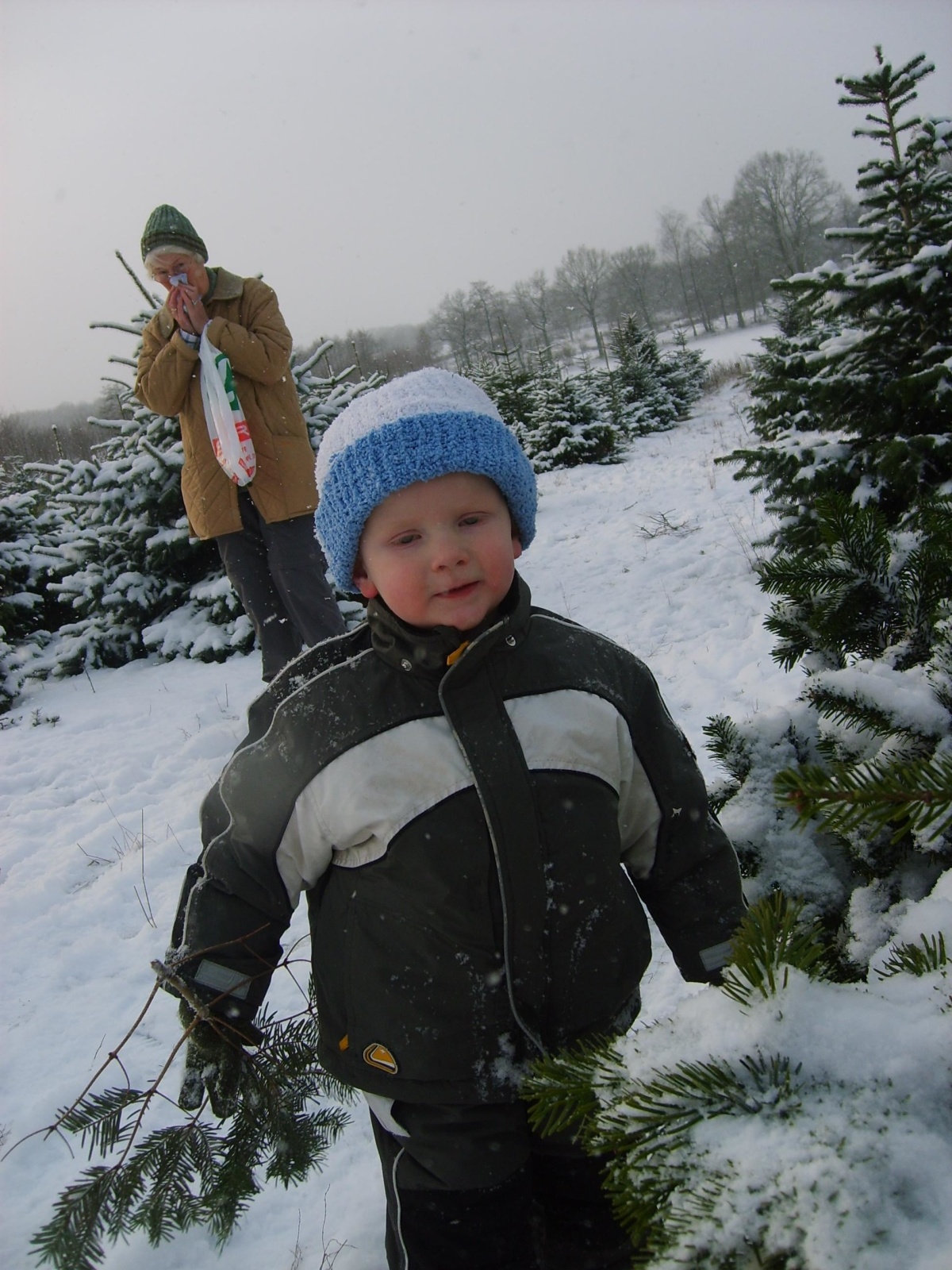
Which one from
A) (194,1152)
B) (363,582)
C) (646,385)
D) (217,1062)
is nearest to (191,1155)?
(194,1152)

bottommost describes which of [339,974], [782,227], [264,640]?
[339,974]

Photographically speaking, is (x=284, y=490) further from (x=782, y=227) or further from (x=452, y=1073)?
(x=782, y=227)

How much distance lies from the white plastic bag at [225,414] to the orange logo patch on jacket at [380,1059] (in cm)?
289

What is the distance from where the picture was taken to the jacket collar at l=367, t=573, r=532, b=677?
1529mm

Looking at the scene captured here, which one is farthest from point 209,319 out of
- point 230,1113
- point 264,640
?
point 230,1113

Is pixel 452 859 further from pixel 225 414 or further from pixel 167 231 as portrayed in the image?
→ pixel 167 231

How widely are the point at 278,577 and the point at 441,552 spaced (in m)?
2.72

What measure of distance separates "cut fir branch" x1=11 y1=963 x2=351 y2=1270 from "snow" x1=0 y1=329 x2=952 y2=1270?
789mm

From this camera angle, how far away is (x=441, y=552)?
1.53m

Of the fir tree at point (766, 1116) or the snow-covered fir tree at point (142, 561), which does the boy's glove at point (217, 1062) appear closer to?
the fir tree at point (766, 1116)

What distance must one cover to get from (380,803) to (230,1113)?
0.63m

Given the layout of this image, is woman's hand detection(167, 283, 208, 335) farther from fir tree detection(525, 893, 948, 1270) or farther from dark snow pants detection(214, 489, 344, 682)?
fir tree detection(525, 893, 948, 1270)

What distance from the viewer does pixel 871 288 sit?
174 inches

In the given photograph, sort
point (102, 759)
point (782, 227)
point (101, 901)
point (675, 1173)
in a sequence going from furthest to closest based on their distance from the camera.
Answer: point (782, 227) → point (102, 759) → point (101, 901) → point (675, 1173)
